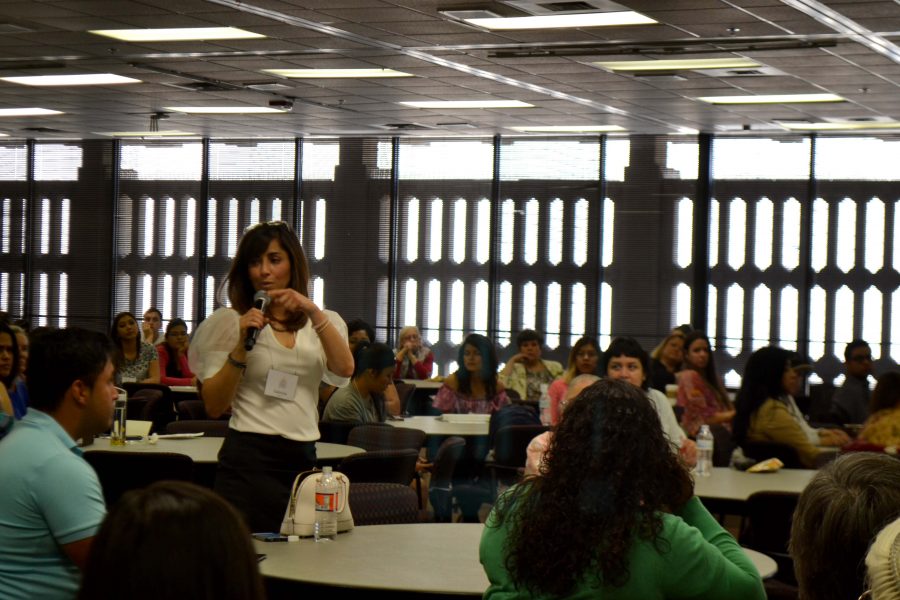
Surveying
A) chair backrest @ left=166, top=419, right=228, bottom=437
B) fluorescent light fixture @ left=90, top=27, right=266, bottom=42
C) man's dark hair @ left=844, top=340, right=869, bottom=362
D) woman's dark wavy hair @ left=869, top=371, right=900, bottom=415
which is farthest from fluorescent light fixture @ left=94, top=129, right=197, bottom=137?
woman's dark wavy hair @ left=869, top=371, right=900, bottom=415

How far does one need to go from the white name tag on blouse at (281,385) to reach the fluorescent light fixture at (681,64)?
7.48 m

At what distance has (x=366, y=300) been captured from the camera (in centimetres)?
1627

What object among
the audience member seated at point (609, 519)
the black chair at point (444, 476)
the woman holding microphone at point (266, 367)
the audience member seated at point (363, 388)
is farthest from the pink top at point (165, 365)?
the audience member seated at point (609, 519)

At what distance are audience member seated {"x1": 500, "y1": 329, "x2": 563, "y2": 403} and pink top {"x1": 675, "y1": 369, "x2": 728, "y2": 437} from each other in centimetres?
219

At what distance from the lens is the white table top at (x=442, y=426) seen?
26.0 ft

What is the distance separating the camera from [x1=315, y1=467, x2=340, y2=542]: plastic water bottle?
3674mm

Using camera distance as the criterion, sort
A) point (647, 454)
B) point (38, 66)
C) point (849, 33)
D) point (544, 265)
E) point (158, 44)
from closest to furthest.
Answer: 1. point (647, 454)
2. point (849, 33)
3. point (158, 44)
4. point (38, 66)
5. point (544, 265)

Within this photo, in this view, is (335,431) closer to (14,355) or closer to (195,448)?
(195,448)

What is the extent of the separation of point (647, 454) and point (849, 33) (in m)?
7.58

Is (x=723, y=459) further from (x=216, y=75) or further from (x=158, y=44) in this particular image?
(x=216, y=75)

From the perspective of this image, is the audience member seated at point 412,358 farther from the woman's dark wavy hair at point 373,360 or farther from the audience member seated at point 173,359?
the woman's dark wavy hair at point 373,360

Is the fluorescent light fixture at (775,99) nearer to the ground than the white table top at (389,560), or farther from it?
farther from it

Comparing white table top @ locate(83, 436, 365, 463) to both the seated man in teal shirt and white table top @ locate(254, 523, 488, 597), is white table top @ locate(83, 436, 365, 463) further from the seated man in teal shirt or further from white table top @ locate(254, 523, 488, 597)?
the seated man in teal shirt

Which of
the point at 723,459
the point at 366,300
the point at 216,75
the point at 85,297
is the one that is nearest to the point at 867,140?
the point at 366,300
